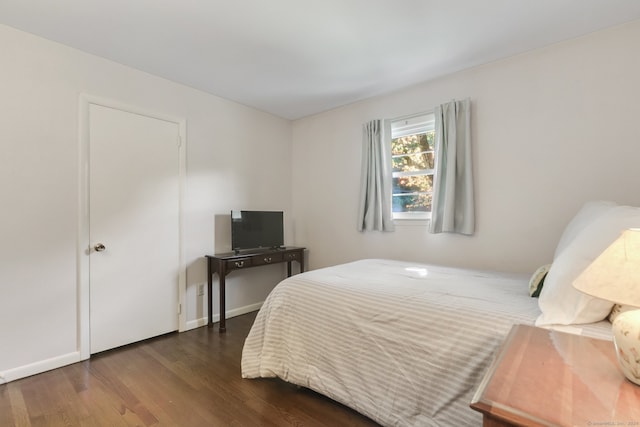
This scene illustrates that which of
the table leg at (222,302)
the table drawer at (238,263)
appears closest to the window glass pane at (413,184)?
the table drawer at (238,263)

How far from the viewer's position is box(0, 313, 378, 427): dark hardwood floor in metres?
1.75

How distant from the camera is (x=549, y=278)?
1.45m

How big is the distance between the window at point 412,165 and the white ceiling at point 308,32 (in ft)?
1.58

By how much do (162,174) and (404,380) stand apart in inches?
108

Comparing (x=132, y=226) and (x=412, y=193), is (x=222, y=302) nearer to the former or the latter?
(x=132, y=226)

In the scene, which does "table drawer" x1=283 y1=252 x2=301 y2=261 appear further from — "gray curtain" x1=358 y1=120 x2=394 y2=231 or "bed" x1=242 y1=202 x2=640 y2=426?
"bed" x1=242 y1=202 x2=640 y2=426

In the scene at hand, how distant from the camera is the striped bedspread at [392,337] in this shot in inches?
56.6

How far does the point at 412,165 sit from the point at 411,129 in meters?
0.39

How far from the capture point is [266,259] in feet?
11.4

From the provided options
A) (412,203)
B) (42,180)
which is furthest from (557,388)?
(42,180)

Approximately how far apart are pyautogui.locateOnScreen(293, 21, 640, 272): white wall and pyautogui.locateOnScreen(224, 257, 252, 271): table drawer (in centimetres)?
144

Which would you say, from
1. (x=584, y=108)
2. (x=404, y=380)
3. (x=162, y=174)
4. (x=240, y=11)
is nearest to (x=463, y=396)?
(x=404, y=380)

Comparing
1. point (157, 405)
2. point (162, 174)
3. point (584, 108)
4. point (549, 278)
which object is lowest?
point (157, 405)

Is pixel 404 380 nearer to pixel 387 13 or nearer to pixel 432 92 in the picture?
pixel 387 13
